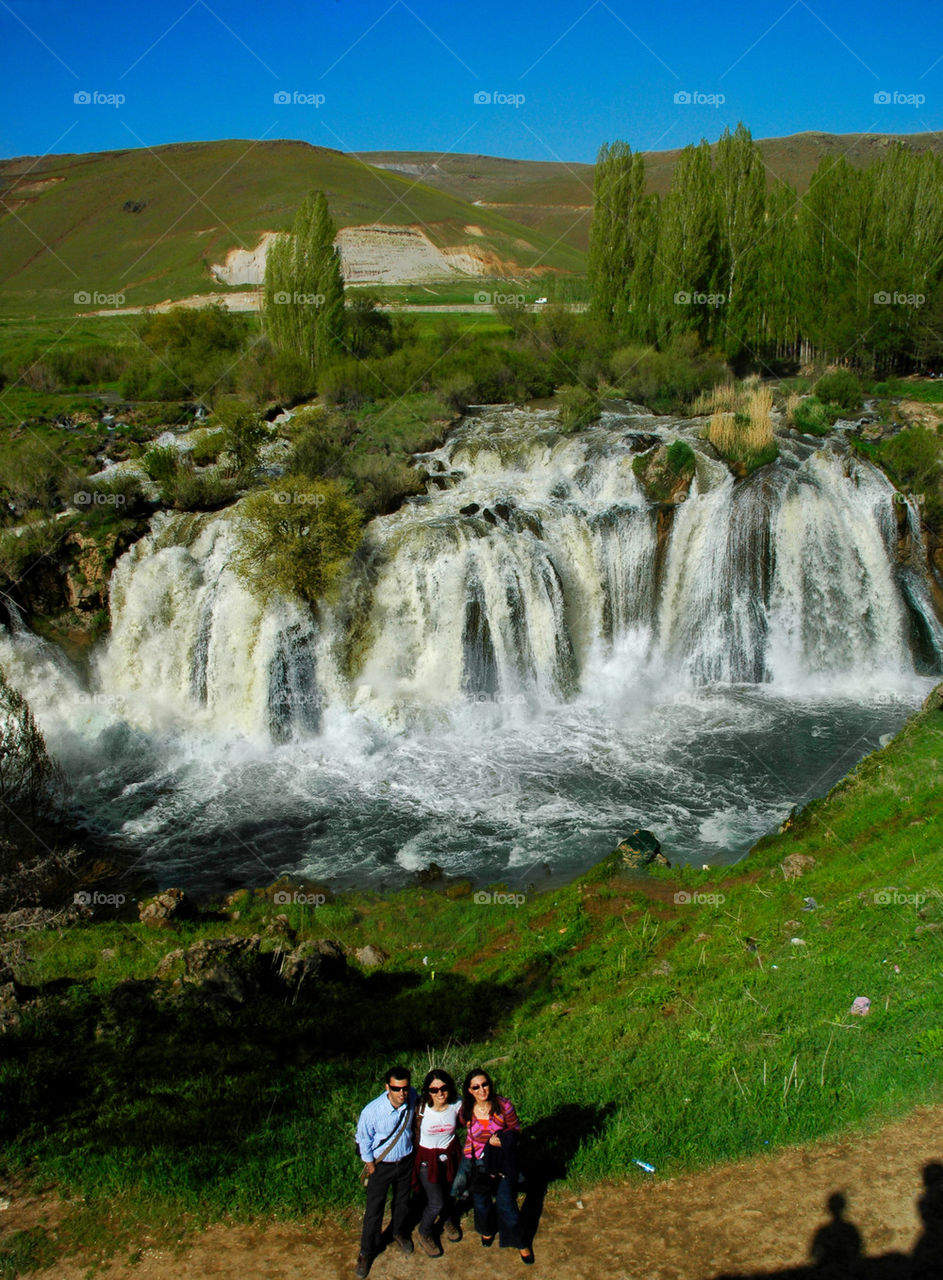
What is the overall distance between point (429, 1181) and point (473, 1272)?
0.54 metres

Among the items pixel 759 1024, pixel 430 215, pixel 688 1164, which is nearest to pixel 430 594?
pixel 759 1024

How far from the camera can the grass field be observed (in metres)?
6.25

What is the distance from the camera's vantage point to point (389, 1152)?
18.3 ft

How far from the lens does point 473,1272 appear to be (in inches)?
213

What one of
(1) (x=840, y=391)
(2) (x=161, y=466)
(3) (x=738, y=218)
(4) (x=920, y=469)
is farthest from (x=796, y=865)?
(3) (x=738, y=218)

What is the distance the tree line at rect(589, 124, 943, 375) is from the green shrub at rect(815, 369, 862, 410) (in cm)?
491

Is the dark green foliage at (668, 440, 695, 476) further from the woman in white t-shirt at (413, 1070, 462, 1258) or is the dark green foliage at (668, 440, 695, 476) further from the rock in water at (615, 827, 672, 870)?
the woman in white t-shirt at (413, 1070, 462, 1258)

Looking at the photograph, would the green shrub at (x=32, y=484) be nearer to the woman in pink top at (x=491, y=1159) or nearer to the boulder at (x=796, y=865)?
the boulder at (x=796, y=865)

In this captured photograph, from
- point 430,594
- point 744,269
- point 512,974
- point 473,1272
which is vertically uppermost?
point 744,269

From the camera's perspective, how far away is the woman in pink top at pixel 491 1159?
5.49m

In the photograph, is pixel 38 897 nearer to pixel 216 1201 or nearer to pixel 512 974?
pixel 512 974

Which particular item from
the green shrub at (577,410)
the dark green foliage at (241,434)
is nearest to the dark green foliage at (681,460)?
the green shrub at (577,410)

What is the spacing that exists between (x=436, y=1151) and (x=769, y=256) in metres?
37.1

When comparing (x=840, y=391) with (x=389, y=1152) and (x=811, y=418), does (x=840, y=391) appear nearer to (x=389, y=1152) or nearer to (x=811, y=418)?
(x=811, y=418)
